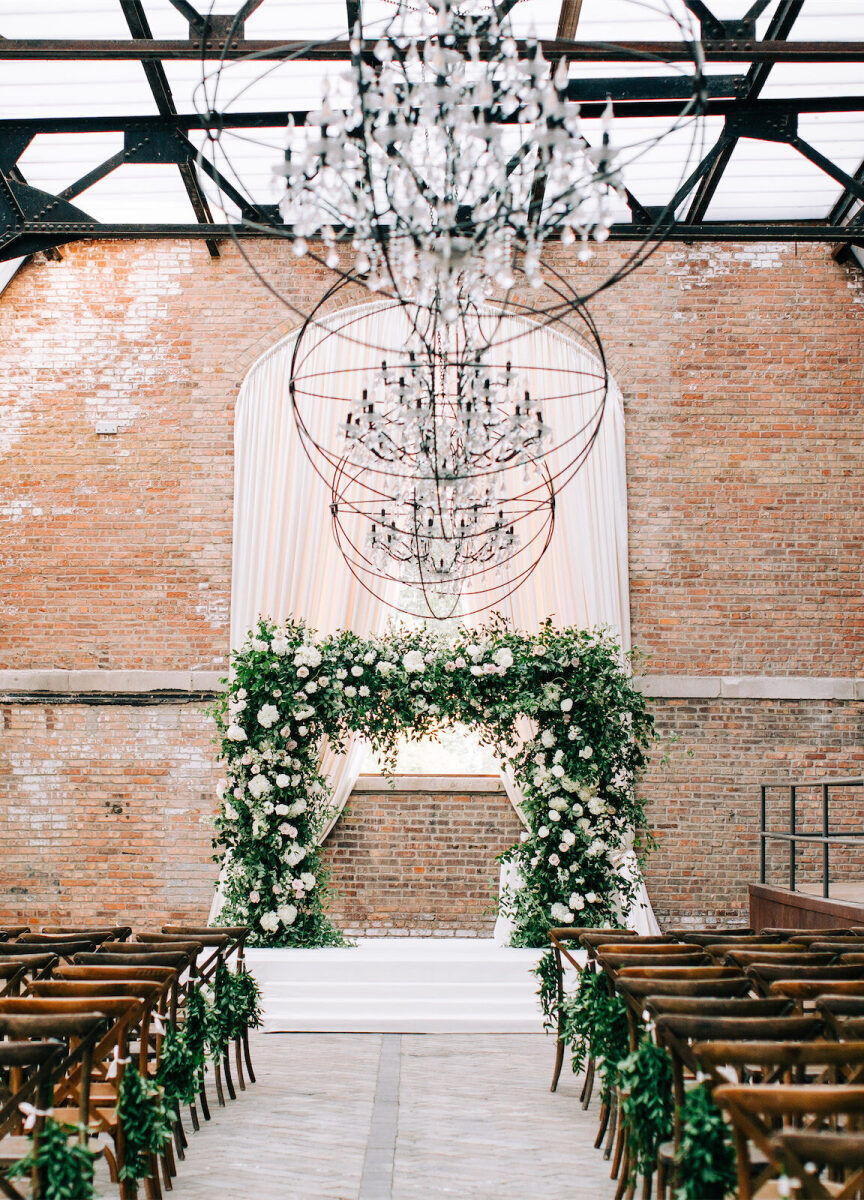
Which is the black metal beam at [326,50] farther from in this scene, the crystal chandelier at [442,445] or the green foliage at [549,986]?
the green foliage at [549,986]

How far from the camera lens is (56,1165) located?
9.59ft

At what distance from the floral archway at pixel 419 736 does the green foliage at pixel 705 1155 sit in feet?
15.5

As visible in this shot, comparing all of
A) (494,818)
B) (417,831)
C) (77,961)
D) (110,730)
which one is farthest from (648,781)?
(77,961)

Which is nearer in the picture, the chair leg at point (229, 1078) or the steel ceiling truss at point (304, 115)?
the chair leg at point (229, 1078)

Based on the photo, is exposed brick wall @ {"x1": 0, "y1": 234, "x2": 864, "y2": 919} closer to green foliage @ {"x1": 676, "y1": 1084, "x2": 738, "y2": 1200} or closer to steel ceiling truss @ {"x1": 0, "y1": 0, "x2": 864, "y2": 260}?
steel ceiling truss @ {"x1": 0, "y1": 0, "x2": 864, "y2": 260}

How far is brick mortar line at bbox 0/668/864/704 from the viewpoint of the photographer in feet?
31.7

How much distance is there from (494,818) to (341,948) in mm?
2182

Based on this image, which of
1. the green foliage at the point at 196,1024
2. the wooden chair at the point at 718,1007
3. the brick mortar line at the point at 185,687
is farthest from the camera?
the brick mortar line at the point at 185,687

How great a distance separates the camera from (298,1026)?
7.21 metres

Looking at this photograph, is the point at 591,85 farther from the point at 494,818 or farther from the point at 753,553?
the point at 494,818

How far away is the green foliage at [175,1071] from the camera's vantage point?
4293mm

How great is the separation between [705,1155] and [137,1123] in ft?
6.10

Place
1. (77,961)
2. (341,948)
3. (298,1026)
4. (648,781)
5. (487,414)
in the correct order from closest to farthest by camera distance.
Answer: (77,961) → (487,414) → (298,1026) → (341,948) → (648,781)

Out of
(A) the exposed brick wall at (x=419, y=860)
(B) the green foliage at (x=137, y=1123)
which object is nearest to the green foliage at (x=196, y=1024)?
(B) the green foliage at (x=137, y=1123)
